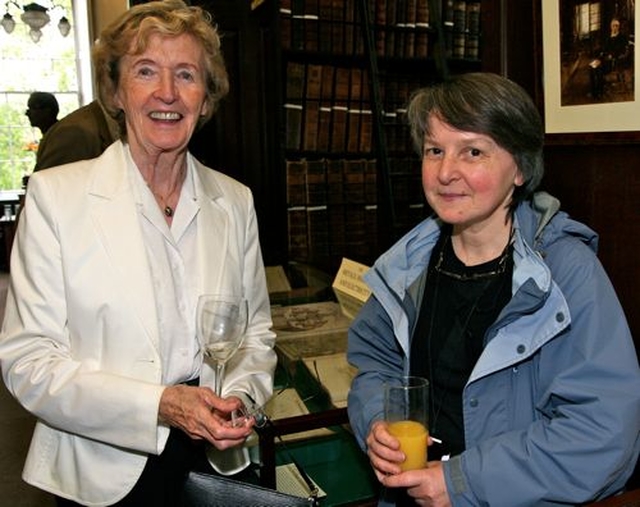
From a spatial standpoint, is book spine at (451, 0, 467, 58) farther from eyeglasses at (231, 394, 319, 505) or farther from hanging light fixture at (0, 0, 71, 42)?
hanging light fixture at (0, 0, 71, 42)

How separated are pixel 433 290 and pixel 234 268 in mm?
506

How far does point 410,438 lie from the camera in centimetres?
120

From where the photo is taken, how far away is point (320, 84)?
417 cm

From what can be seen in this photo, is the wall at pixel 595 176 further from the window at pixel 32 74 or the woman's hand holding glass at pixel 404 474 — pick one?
the window at pixel 32 74

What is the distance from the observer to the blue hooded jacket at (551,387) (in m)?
1.17

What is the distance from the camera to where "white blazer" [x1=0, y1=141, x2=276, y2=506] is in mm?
1380

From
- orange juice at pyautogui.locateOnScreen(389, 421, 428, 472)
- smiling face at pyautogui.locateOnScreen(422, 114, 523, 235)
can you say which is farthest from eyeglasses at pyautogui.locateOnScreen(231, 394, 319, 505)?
smiling face at pyautogui.locateOnScreen(422, 114, 523, 235)

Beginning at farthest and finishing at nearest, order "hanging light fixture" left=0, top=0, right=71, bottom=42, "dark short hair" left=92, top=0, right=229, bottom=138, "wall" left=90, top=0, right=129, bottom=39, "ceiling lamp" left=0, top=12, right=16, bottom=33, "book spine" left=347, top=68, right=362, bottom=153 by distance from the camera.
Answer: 1. "ceiling lamp" left=0, top=12, right=16, bottom=33
2. "hanging light fixture" left=0, top=0, right=71, bottom=42
3. "wall" left=90, top=0, right=129, bottom=39
4. "book spine" left=347, top=68, right=362, bottom=153
5. "dark short hair" left=92, top=0, right=229, bottom=138

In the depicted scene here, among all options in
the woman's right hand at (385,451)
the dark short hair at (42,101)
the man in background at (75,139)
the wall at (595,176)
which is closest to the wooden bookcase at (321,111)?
the dark short hair at (42,101)

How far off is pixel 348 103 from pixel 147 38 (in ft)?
9.52

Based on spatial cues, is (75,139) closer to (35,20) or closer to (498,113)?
(498,113)

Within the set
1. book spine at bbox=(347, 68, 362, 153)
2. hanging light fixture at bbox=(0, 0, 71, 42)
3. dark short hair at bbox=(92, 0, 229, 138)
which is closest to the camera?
dark short hair at bbox=(92, 0, 229, 138)

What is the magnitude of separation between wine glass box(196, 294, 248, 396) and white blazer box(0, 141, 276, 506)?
0.51ft

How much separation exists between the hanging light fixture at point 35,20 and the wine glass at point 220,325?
8.86 m
